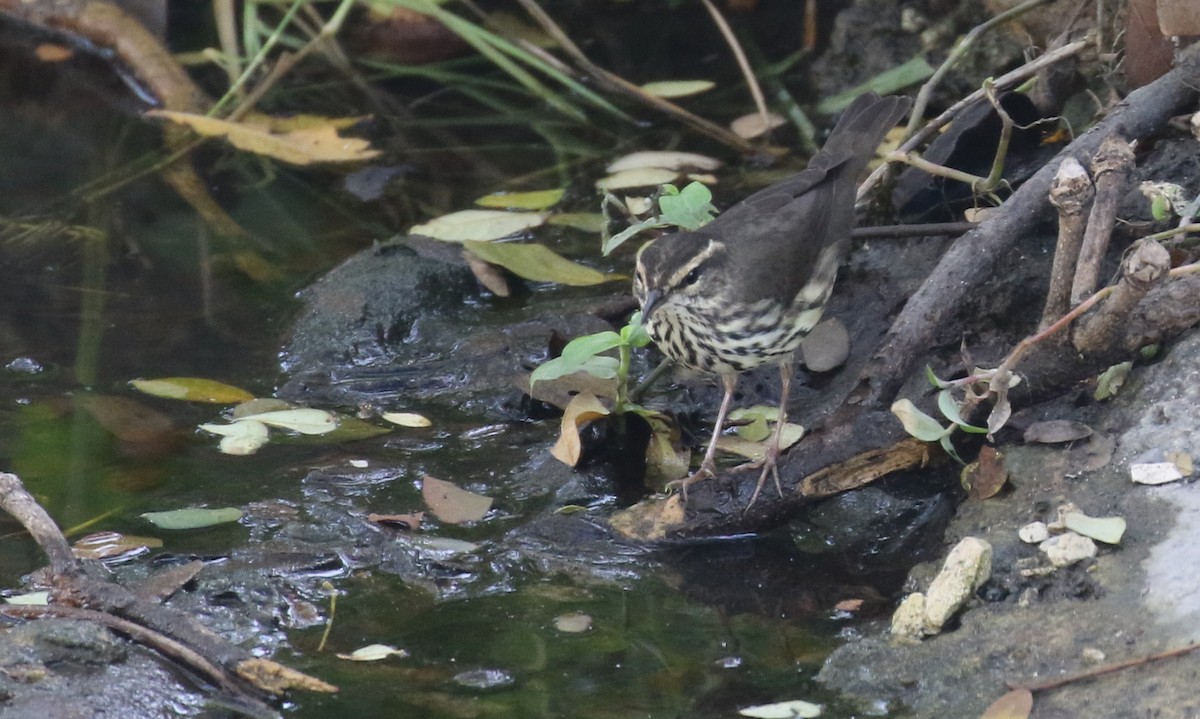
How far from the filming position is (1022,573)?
3.19 metres

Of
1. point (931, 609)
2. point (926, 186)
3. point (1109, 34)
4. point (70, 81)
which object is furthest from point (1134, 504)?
point (70, 81)

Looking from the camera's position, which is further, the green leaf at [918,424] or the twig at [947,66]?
the twig at [947,66]

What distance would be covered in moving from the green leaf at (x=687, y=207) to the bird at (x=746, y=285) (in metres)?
0.04

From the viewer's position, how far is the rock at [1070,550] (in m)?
3.14

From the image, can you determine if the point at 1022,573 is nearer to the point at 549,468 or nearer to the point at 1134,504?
the point at 1134,504

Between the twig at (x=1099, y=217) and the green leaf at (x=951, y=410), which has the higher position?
the twig at (x=1099, y=217)

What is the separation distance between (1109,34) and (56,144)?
4.62 meters

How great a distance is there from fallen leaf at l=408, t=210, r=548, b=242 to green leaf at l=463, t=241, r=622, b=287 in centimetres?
20

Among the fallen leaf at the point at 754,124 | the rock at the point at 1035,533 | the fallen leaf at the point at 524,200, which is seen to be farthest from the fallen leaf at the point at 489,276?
the rock at the point at 1035,533

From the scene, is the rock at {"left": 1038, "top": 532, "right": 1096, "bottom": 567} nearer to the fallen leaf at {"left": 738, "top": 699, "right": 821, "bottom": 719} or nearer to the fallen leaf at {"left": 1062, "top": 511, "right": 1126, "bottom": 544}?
the fallen leaf at {"left": 1062, "top": 511, "right": 1126, "bottom": 544}

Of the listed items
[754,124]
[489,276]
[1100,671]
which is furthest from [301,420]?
[754,124]

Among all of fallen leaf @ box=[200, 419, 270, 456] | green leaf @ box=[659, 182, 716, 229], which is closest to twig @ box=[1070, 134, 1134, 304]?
green leaf @ box=[659, 182, 716, 229]

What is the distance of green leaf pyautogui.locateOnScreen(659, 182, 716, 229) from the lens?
4.13 metres

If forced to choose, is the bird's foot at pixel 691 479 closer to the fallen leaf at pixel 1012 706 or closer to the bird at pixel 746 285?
the bird at pixel 746 285
